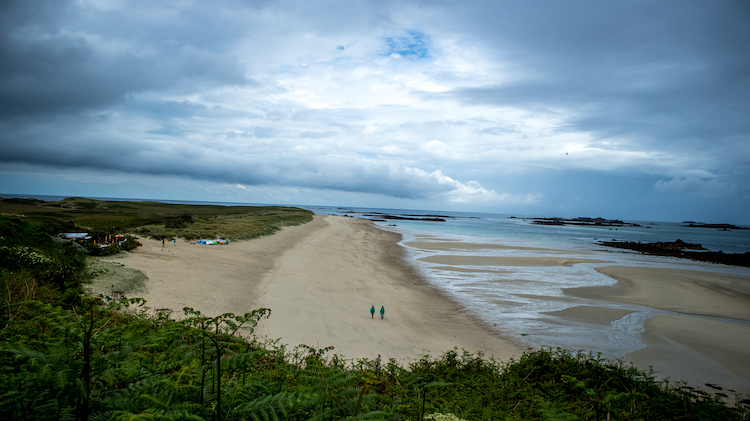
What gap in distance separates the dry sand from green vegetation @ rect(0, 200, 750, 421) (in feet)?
12.1

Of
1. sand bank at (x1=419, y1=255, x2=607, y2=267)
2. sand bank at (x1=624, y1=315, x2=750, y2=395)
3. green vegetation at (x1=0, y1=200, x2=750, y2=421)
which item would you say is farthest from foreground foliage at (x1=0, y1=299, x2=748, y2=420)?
sand bank at (x1=419, y1=255, x2=607, y2=267)

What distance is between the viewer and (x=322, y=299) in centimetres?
1596

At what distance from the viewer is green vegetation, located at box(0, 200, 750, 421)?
2.10 meters

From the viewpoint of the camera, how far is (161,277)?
16281 millimetres

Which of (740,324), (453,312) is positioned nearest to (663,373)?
(453,312)

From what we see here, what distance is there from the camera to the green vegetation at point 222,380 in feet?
6.88

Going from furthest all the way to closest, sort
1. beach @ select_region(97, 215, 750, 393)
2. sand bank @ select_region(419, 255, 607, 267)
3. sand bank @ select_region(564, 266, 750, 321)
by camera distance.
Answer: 1. sand bank @ select_region(419, 255, 607, 267)
2. sand bank @ select_region(564, 266, 750, 321)
3. beach @ select_region(97, 215, 750, 393)

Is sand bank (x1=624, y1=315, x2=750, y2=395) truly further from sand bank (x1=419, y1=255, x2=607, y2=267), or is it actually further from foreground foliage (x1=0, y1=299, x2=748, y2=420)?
sand bank (x1=419, y1=255, x2=607, y2=267)

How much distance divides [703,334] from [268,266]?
22258 millimetres

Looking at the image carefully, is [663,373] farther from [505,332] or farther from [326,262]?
[326,262]

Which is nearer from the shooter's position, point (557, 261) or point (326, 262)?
point (326, 262)

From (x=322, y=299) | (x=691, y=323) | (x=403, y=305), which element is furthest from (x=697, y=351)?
(x=322, y=299)

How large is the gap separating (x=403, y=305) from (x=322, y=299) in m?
3.86

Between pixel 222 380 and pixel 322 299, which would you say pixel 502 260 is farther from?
pixel 222 380
